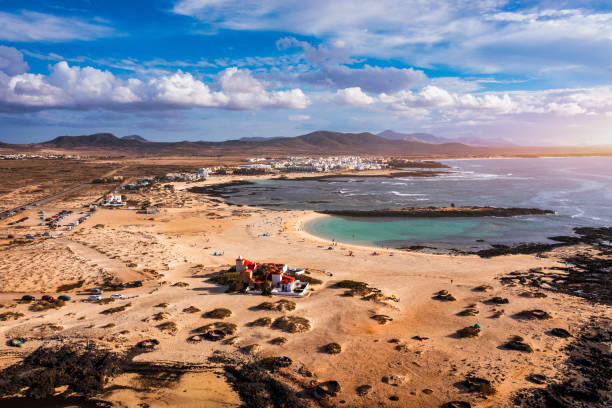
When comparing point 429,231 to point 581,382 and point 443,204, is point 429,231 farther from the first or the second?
point 581,382

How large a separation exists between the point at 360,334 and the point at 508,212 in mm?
45103

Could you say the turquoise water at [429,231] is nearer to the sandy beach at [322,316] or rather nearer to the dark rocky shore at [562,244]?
the dark rocky shore at [562,244]

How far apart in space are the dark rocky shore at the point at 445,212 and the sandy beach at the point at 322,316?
1830cm

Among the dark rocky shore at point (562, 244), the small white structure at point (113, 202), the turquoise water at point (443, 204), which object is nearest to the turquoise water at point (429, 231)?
the turquoise water at point (443, 204)

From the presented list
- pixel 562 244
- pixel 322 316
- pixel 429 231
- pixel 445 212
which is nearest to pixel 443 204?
pixel 445 212

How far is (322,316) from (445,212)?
1557 inches

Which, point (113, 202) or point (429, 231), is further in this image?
point (113, 202)

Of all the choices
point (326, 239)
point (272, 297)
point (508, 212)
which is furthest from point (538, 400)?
point (508, 212)

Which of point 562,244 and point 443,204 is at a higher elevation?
point 443,204

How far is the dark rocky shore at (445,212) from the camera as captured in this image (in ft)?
170

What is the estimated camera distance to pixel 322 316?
20.0 meters

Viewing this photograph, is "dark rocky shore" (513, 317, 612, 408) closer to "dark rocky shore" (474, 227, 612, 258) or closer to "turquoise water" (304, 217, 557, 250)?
"dark rocky shore" (474, 227, 612, 258)

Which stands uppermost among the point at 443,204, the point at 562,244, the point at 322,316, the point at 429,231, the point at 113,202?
the point at 113,202

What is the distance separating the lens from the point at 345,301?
21766 millimetres
